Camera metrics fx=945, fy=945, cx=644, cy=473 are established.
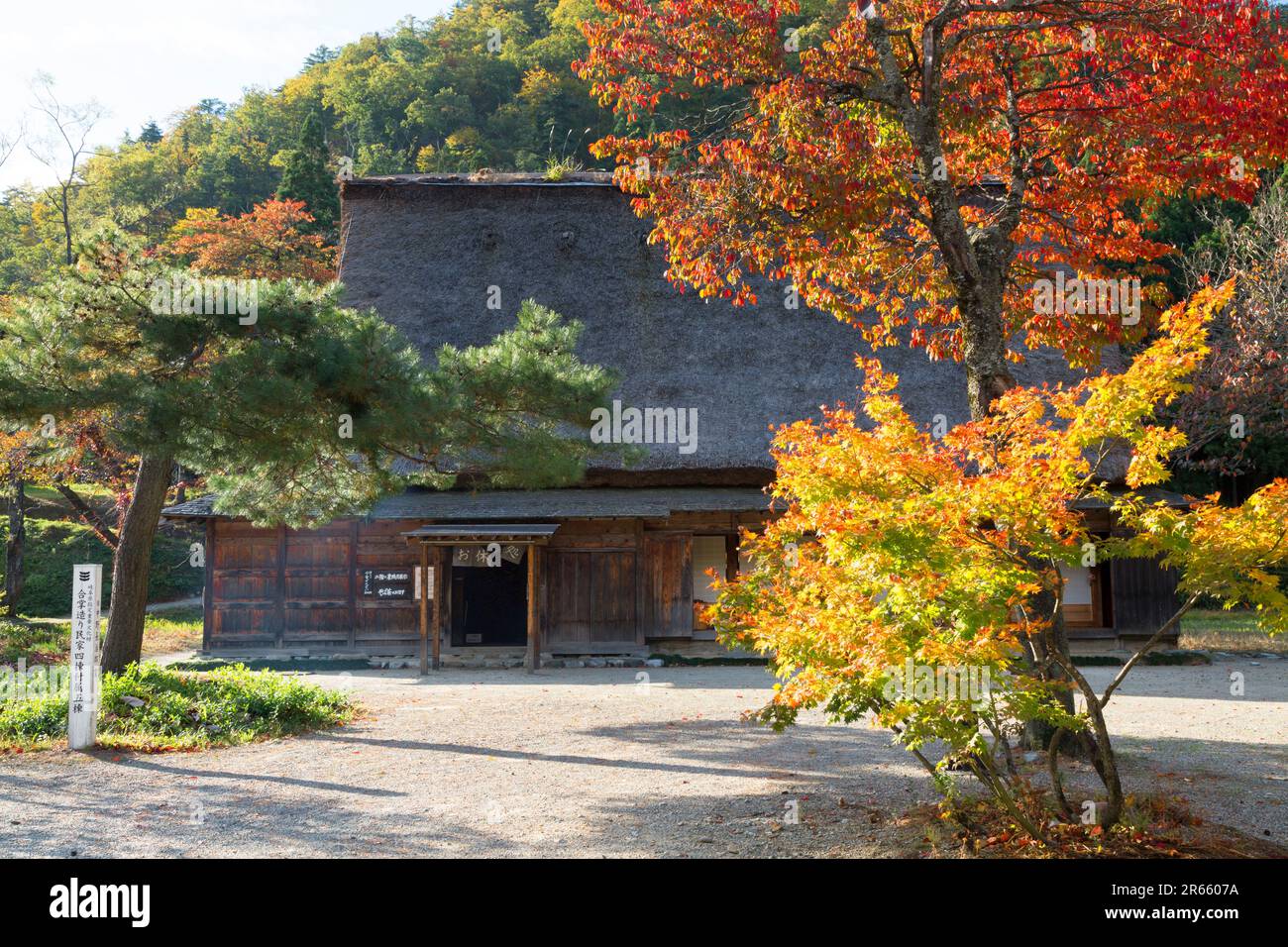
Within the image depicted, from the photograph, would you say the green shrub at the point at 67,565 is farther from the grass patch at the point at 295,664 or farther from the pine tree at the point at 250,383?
the pine tree at the point at 250,383

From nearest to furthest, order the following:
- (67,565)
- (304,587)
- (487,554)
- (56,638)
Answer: (487,554), (304,587), (56,638), (67,565)

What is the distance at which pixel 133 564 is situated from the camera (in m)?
9.30

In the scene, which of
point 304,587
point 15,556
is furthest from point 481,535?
point 15,556

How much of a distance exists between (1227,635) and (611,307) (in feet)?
45.1

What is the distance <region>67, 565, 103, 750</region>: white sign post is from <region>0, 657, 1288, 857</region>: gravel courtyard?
9.1 inches

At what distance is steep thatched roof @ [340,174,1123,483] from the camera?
53.9ft

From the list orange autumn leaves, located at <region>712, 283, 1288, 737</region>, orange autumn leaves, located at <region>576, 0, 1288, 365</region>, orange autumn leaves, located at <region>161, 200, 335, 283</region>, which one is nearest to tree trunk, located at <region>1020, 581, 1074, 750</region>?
orange autumn leaves, located at <region>712, 283, 1288, 737</region>

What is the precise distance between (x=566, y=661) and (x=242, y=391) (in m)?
8.85

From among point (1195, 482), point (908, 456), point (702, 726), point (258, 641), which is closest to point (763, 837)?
point (908, 456)

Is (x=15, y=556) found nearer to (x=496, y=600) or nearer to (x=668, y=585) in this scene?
(x=496, y=600)

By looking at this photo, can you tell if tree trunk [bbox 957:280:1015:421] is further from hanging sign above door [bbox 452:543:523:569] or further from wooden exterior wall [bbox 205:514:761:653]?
wooden exterior wall [bbox 205:514:761:653]

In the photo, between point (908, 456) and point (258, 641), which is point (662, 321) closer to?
point (258, 641)

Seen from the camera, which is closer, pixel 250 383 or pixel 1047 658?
pixel 1047 658

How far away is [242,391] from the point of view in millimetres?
7715
